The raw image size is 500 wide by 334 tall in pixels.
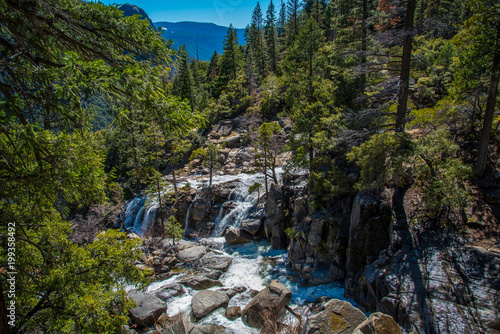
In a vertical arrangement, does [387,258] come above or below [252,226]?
above

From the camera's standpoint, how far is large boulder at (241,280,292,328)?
11.0 meters

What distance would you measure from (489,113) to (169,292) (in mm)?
17503

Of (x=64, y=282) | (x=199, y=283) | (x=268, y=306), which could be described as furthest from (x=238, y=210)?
(x=64, y=282)

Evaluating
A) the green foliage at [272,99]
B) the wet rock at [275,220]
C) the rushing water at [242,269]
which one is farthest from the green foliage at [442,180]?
the green foliage at [272,99]

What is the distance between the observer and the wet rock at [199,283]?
1572cm

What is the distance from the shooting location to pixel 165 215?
28.6m

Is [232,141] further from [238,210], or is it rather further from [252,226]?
[252,226]

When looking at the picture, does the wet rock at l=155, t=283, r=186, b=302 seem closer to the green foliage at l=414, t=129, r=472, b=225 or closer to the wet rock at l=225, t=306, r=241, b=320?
the wet rock at l=225, t=306, r=241, b=320

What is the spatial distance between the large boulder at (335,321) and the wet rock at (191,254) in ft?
49.3

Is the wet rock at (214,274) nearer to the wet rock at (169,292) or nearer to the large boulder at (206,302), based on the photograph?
the wet rock at (169,292)

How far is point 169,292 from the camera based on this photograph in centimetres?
1481

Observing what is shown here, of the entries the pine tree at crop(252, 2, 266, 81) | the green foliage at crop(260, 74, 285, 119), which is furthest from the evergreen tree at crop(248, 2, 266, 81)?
the green foliage at crop(260, 74, 285, 119)

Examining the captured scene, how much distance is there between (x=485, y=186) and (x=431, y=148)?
8.93 feet

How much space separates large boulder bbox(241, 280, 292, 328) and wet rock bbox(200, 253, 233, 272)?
6532mm
